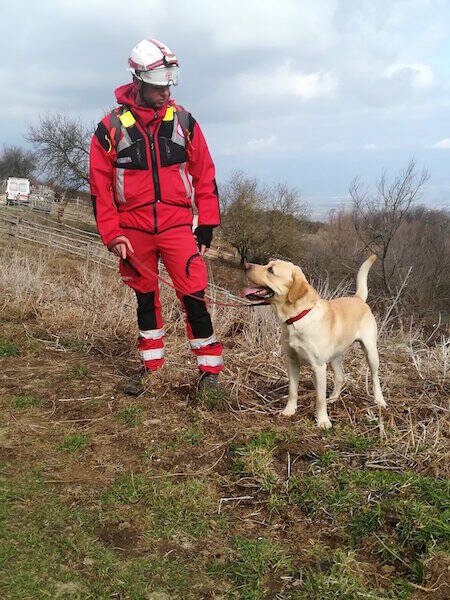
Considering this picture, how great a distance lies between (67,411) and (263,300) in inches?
65.5

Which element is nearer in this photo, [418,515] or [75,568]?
[75,568]

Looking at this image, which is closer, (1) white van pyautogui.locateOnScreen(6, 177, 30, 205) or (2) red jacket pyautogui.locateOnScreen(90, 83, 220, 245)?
(2) red jacket pyautogui.locateOnScreen(90, 83, 220, 245)

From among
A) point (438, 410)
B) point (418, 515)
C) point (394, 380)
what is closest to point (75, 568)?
point (418, 515)

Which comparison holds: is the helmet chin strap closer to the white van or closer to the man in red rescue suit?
the man in red rescue suit

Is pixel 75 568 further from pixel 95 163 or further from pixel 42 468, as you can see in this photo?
pixel 95 163

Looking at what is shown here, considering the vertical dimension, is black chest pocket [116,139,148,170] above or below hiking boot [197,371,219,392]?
above

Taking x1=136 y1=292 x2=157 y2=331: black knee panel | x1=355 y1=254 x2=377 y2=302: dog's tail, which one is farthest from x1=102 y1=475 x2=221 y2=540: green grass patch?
x1=355 y1=254 x2=377 y2=302: dog's tail

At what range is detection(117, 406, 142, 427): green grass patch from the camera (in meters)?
3.57

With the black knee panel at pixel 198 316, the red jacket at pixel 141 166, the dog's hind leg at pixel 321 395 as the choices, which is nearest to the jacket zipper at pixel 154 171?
the red jacket at pixel 141 166

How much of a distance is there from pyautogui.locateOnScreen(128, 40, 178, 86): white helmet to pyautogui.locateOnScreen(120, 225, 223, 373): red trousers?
1076 millimetres

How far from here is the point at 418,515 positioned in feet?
7.70

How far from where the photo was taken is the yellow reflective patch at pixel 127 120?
375 centimetres

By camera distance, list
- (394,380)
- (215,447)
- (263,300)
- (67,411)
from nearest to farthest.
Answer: (215,447) < (263,300) < (67,411) < (394,380)

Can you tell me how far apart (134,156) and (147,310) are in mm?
1236
